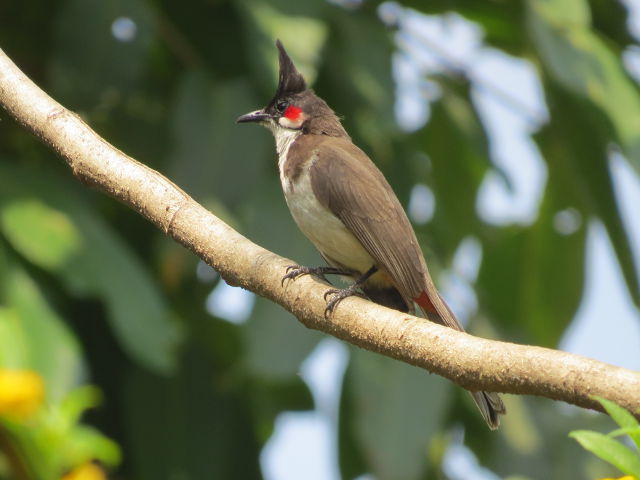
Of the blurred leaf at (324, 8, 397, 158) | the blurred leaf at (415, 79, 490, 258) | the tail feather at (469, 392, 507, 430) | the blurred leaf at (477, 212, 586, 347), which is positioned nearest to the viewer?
the tail feather at (469, 392, 507, 430)

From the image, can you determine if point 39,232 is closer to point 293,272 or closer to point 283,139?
point 283,139

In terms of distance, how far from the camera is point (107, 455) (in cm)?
210

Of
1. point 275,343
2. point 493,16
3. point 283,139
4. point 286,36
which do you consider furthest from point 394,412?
point 493,16

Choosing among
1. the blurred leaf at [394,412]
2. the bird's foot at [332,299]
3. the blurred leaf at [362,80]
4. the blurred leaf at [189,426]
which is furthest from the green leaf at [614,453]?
the blurred leaf at [189,426]

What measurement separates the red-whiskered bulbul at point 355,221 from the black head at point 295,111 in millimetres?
26

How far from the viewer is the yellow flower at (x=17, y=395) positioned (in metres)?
1.76

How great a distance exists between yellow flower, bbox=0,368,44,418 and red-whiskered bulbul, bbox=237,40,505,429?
1304mm

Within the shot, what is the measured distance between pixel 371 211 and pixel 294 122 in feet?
2.14

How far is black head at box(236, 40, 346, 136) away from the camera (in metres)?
3.59

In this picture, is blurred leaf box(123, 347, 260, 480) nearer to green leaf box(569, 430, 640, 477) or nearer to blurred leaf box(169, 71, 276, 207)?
blurred leaf box(169, 71, 276, 207)

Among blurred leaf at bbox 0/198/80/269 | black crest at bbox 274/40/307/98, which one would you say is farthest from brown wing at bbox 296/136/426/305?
blurred leaf at bbox 0/198/80/269

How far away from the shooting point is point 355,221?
314 cm

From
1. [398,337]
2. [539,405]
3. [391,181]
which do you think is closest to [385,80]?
[391,181]

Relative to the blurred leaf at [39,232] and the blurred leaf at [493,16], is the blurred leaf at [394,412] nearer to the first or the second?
the blurred leaf at [39,232]
